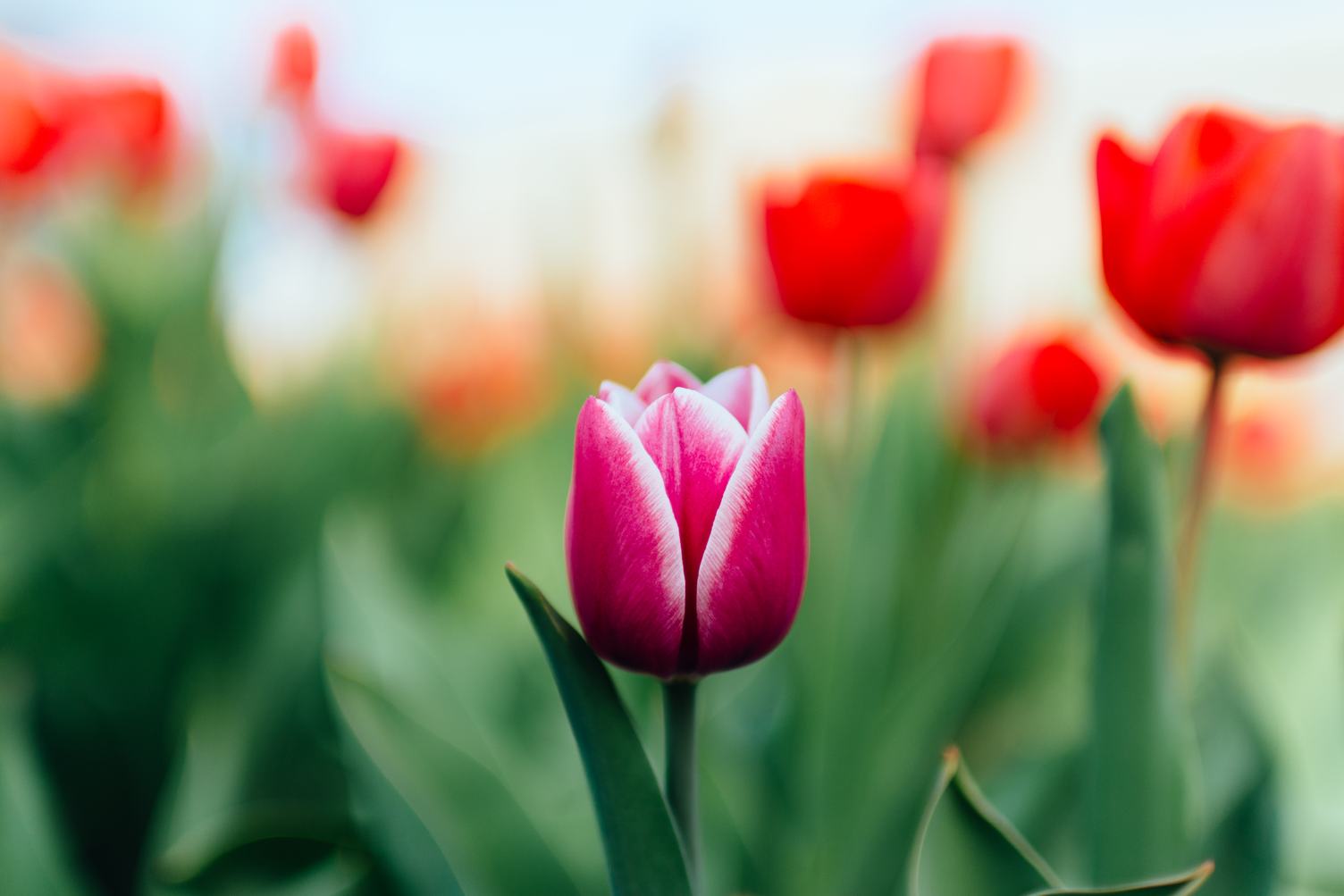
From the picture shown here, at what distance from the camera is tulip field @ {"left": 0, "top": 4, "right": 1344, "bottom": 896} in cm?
40

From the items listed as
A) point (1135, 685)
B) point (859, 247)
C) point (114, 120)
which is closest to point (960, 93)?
point (859, 247)

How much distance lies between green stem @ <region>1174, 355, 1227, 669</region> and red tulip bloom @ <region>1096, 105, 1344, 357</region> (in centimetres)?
2

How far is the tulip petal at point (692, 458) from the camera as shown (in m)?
0.33

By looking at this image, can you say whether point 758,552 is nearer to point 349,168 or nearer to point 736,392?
point 736,392

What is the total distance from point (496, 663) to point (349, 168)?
62cm

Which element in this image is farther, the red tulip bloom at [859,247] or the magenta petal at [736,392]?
the red tulip bloom at [859,247]

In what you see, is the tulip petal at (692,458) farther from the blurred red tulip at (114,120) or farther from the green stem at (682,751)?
the blurred red tulip at (114,120)

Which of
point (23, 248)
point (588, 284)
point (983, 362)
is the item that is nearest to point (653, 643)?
point (983, 362)

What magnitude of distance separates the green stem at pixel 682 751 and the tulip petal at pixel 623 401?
81mm

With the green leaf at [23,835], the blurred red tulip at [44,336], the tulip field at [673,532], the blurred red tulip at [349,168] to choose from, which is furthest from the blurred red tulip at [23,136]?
the green leaf at [23,835]

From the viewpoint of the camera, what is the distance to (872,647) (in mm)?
805

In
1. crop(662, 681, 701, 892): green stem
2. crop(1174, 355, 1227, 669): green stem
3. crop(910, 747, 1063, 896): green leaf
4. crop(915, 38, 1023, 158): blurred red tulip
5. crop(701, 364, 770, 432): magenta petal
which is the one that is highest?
crop(915, 38, 1023, 158): blurred red tulip

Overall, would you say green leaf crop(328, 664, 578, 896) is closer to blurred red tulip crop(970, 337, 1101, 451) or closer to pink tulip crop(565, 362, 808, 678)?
pink tulip crop(565, 362, 808, 678)

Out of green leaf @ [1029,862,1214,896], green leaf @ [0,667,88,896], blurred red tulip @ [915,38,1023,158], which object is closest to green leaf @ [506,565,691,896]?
green leaf @ [1029,862,1214,896]
